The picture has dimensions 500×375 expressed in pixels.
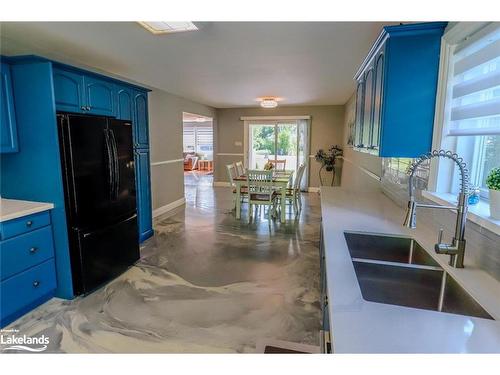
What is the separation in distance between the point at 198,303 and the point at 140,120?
2.39m

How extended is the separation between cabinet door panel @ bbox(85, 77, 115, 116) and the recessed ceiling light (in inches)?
38.9

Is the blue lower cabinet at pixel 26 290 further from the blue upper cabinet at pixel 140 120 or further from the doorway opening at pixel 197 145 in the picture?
the doorway opening at pixel 197 145

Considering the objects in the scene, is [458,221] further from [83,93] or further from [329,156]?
[329,156]

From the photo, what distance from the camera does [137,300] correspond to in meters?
2.46

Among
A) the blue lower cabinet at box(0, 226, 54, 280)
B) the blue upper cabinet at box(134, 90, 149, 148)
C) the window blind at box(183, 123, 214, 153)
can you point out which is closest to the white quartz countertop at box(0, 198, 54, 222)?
the blue lower cabinet at box(0, 226, 54, 280)

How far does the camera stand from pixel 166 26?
→ 2.05 metres

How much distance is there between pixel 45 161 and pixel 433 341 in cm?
275

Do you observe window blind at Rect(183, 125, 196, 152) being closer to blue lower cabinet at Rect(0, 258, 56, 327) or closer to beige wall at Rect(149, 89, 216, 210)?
beige wall at Rect(149, 89, 216, 210)

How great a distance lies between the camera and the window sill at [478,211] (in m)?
1.13
